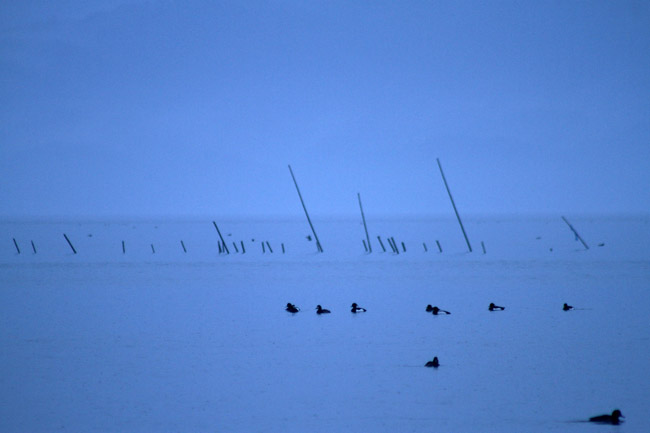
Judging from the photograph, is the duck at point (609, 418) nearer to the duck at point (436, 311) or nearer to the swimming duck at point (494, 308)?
the duck at point (436, 311)

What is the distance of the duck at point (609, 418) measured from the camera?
33.6 ft

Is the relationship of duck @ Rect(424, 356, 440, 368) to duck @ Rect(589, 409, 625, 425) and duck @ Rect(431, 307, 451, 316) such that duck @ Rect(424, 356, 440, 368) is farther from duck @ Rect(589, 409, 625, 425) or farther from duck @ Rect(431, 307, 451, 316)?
duck @ Rect(431, 307, 451, 316)

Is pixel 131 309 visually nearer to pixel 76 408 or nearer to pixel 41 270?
pixel 76 408

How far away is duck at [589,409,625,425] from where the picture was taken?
1023 centimetres

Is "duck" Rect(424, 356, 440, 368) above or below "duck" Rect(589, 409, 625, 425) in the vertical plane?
above

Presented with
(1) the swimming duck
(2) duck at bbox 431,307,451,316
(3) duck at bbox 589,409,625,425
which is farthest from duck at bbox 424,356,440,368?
(1) the swimming duck

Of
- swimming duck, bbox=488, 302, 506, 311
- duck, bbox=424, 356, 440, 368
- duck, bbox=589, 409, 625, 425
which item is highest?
swimming duck, bbox=488, 302, 506, 311

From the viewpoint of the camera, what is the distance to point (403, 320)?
19938 mm

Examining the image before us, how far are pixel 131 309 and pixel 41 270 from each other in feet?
55.7

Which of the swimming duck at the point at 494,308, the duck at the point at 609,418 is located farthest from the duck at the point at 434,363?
the swimming duck at the point at 494,308

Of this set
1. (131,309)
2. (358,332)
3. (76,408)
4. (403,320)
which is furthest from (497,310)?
(76,408)

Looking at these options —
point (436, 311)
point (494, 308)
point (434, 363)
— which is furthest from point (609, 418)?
point (494, 308)

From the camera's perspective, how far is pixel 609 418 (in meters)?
10.3

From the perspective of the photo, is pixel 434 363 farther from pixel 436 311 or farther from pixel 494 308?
pixel 494 308
